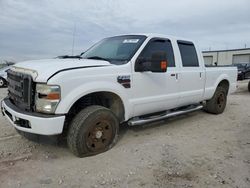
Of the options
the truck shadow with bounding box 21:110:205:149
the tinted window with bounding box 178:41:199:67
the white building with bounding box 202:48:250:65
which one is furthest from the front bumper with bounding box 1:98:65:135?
the white building with bounding box 202:48:250:65

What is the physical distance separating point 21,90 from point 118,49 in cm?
190

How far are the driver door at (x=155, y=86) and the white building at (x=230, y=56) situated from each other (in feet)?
132

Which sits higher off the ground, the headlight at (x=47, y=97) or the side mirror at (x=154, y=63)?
the side mirror at (x=154, y=63)

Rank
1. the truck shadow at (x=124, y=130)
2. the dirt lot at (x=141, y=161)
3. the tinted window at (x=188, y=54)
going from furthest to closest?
1. the tinted window at (x=188, y=54)
2. the truck shadow at (x=124, y=130)
3. the dirt lot at (x=141, y=161)

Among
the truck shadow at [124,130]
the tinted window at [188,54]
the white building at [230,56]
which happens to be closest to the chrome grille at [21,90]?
the truck shadow at [124,130]

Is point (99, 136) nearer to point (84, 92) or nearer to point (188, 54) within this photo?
point (84, 92)

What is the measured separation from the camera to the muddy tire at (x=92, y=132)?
373cm

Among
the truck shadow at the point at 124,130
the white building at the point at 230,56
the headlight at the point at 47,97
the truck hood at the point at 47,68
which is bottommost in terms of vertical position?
the truck shadow at the point at 124,130

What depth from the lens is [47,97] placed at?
344 cm

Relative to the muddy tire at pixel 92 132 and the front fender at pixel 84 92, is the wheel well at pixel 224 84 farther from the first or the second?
the muddy tire at pixel 92 132

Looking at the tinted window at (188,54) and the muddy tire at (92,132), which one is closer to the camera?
the muddy tire at (92,132)

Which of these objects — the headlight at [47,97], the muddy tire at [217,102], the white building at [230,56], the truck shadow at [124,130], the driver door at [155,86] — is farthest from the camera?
the white building at [230,56]

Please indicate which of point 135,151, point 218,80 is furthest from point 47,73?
point 218,80

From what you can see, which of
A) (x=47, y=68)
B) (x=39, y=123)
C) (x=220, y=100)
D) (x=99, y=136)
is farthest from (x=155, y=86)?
(x=220, y=100)
